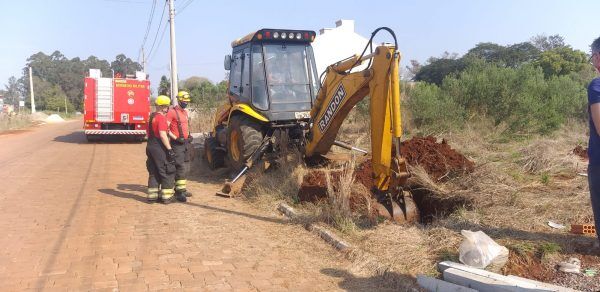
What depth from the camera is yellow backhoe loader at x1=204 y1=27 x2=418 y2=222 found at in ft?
22.3

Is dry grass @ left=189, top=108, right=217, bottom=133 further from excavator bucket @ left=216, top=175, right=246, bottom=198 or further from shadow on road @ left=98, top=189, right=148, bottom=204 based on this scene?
excavator bucket @ left=216, top=175, right=246, bottom=198

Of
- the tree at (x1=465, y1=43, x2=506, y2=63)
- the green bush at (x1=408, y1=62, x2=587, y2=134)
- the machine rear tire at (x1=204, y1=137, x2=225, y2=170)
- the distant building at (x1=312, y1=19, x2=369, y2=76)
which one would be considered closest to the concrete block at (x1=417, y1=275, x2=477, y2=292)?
the machine rear tire at (x1=204, y1=137, x2=225, y2=170)

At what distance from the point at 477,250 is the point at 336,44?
27603mm

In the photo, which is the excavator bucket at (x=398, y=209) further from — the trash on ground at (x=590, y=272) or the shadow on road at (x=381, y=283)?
the trash on ground at (x=590, y=272)

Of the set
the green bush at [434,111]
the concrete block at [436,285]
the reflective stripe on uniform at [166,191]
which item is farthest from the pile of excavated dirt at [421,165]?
the green bush at [434,111]

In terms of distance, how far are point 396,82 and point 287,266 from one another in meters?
2.37

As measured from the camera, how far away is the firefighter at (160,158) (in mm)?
7969

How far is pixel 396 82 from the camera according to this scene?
5574 mm

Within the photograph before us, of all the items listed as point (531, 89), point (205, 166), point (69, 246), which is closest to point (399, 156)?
point (69, 246)

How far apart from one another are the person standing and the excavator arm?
202cm

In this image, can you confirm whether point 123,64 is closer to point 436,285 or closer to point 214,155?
point 214,155

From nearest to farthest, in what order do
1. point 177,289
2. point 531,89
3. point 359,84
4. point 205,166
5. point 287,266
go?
point 177,289 < point 287,266 < point 359,84 < point 205,166 < point 531,89

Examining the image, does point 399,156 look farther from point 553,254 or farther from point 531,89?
point 531,89

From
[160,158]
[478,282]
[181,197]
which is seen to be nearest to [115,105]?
[160,158]
